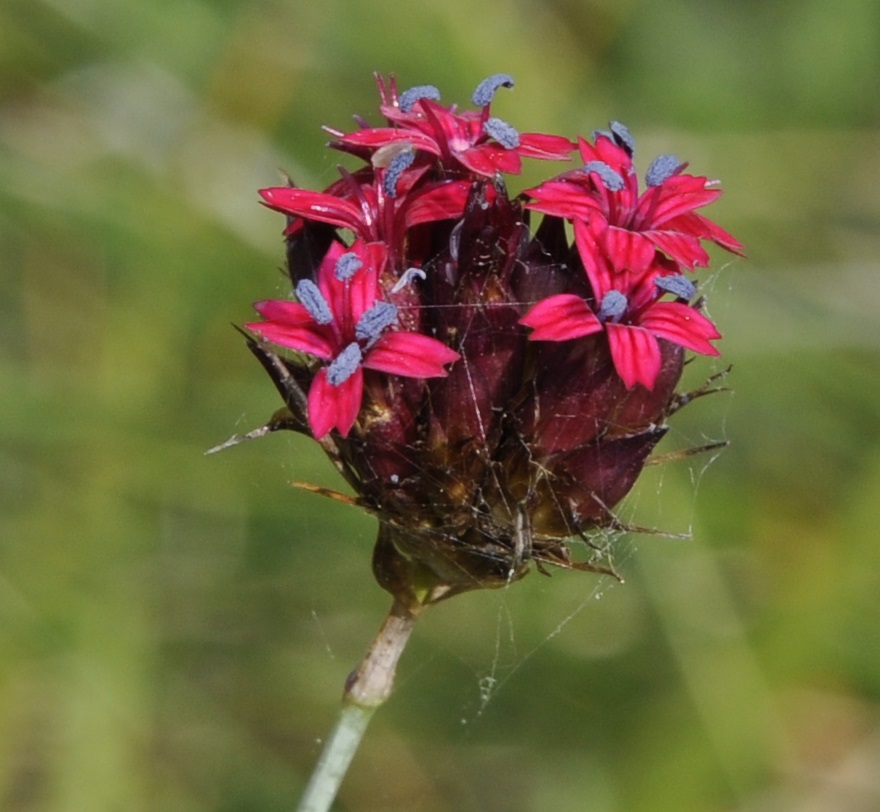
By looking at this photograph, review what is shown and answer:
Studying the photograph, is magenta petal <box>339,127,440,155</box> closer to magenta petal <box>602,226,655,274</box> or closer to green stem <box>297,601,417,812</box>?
magenta petal <box>602,226,655,274</box>

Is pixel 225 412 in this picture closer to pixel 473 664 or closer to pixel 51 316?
pixel 51 316

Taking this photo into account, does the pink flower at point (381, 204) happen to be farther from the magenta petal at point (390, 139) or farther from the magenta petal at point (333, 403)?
the magenta petal at point (333, 403)

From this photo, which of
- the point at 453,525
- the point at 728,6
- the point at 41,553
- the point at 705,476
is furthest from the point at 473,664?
the point at 728,6

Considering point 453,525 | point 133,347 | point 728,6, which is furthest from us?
point 728,6

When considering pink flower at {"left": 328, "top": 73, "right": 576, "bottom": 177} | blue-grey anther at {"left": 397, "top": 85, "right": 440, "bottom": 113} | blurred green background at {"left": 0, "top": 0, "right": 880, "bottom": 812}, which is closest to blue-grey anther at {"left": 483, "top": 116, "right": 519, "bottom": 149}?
pink flower at {"left": 328, "top": 73, "right": 576, "bottom": 177}

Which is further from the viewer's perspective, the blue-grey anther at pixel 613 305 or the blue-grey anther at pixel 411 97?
the blue-grey anther at pixel 411 97

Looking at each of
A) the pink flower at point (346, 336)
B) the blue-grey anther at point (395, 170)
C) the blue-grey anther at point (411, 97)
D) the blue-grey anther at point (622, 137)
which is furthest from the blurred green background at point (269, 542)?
the pink flower at point (346, 336)
